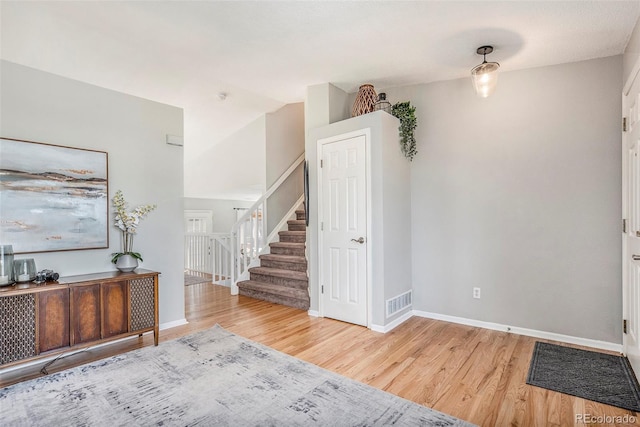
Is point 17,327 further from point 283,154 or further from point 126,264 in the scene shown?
point 283,154

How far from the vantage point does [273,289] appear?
175 inches

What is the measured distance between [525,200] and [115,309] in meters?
4.00

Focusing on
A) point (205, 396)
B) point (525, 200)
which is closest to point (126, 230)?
point (205, 396)

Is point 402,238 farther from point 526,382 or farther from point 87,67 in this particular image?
point 87,67

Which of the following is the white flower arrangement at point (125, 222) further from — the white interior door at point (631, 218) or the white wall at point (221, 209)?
the white wall at point (221, 209)

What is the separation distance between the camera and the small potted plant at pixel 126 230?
3.04 m

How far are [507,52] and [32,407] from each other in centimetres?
459

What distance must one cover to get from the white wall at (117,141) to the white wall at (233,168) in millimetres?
2215

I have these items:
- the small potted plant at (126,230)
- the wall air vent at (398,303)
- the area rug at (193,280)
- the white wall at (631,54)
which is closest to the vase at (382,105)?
the white wall at (631,54)

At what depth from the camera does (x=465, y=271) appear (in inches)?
140

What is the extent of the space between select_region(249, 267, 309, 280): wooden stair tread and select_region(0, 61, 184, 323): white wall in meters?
1.34

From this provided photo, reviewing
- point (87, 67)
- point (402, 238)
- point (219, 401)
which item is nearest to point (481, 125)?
point (402, 238)

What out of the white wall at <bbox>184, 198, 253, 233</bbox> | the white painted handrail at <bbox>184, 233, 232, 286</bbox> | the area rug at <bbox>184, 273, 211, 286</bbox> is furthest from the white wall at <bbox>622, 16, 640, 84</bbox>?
the white wall at <bbox>184, 198, 253, 233</bbox>

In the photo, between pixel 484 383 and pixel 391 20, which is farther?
pixel 391 20
